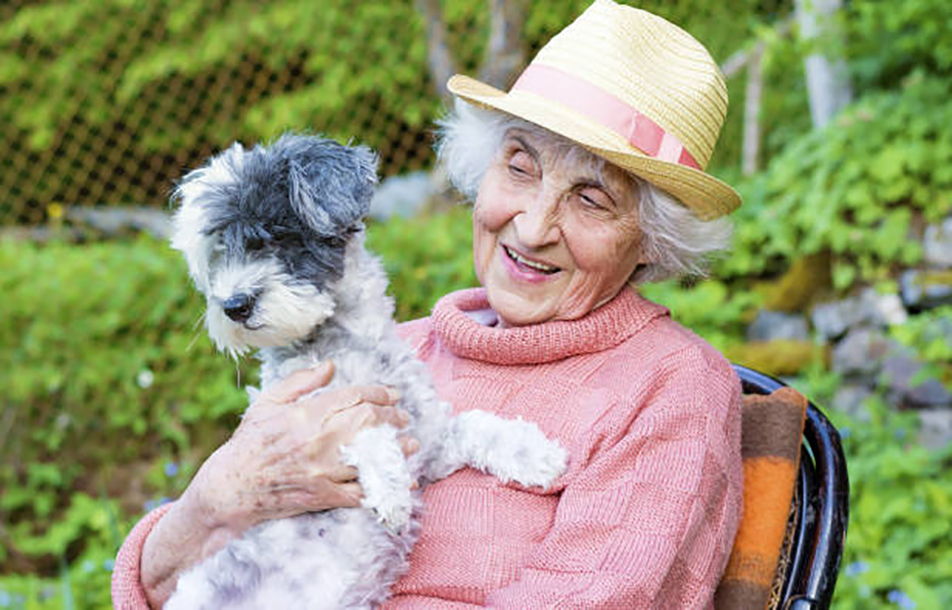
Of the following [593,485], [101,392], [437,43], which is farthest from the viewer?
[437,43]

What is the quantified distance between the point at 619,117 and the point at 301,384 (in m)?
0.92

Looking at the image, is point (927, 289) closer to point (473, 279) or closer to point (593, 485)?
point (473, 279)

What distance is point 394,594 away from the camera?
2.05 m

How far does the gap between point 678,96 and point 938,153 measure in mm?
2872

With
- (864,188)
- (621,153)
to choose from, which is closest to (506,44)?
(864,188)

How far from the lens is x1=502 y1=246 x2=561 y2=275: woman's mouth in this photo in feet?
7.49

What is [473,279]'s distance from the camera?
4.98 metres

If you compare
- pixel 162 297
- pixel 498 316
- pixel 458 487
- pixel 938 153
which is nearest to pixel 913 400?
pixel 938 153

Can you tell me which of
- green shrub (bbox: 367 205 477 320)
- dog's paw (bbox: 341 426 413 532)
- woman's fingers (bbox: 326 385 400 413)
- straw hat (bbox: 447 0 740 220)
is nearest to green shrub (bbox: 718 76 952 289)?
green shrub (bbox: 367 205 477 320)

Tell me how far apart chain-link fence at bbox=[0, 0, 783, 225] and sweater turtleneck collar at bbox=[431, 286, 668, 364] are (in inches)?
149

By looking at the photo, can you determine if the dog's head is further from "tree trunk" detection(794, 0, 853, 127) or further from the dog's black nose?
"tree trunk" detection(794, 0, 853, 127)

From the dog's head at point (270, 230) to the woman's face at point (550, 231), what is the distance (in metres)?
0.39

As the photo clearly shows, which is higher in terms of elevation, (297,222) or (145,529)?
(297,222)

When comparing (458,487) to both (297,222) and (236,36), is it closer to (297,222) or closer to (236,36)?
(297,222)
